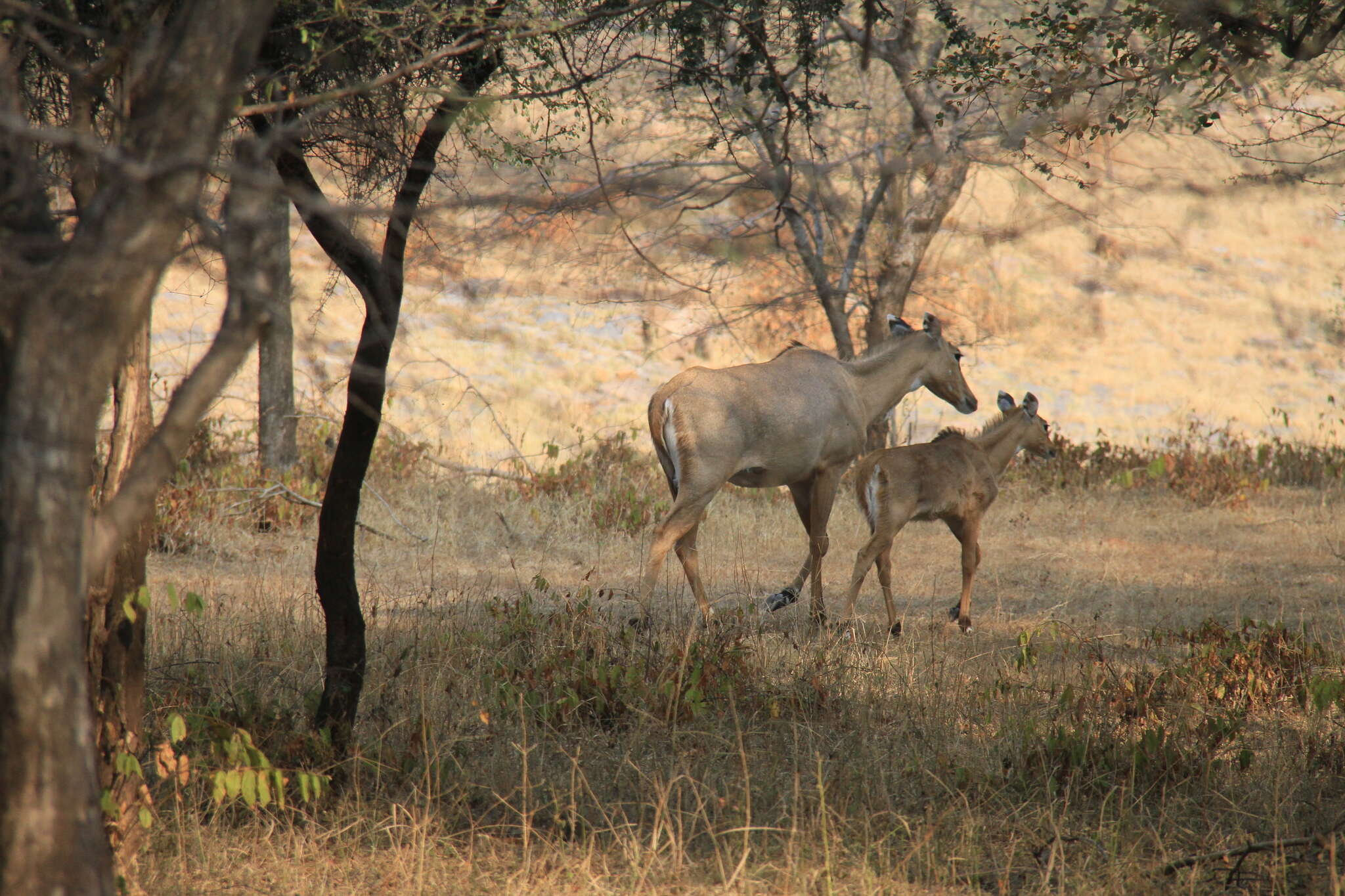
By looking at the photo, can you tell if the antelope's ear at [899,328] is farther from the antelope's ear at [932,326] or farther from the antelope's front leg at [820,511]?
the antelope's front leg at [820,511]

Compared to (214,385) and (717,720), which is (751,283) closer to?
(717,720)

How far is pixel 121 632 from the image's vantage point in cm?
375

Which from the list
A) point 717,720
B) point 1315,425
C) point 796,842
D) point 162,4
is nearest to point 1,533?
point 162,4

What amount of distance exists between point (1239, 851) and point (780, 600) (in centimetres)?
459

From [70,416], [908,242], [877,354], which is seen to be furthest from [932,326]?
[70,416]

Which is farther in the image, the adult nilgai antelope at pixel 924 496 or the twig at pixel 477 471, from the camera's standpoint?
the twig at pixel 477 471

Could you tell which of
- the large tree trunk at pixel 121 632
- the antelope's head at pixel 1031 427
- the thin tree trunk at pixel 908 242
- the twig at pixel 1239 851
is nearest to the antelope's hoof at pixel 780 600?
the antelope's head at pixel 1031 427

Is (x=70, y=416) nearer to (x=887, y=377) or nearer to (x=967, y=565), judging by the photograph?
(x=967, y=565)

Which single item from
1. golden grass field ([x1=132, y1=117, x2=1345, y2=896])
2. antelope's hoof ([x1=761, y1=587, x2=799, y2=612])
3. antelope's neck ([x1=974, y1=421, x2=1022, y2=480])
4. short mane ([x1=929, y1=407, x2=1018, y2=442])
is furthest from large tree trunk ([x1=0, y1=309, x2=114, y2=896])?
antelope's neck ([x1=974, y1=421, x2=1022, y2=480])

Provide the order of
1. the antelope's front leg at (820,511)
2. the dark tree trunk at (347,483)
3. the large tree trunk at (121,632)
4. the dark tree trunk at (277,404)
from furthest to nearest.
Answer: the dark tree trunk at (277,404) < the antelope's front leg at (820,511) < the dark tree trunk at (347,483) < the large tree trunk at (121,632)

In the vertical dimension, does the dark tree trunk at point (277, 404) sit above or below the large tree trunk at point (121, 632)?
above

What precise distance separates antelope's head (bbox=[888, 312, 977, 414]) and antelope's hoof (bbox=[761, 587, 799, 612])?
7.70 ft

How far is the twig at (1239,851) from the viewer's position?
358 cm

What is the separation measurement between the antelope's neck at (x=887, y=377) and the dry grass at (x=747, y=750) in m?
1.81
